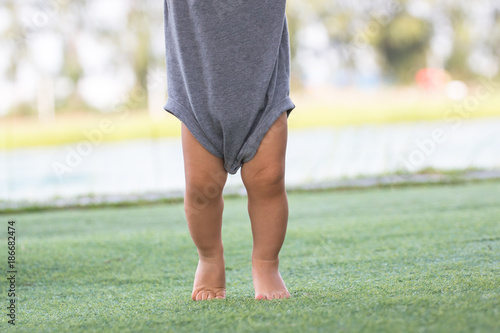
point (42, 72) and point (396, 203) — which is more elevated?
point (42, 72)

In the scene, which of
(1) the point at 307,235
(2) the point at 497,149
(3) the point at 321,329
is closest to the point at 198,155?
(3) the point at 321,329

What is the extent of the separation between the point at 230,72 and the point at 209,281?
50 cm

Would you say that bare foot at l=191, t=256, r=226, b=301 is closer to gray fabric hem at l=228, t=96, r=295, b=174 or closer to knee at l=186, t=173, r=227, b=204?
knee at l=186, t=173, r=227, b=204

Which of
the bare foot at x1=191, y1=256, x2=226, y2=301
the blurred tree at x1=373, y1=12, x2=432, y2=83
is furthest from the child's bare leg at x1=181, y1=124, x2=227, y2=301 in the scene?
the blurred tree at x1=373, y1=12, x2=432, y2=83

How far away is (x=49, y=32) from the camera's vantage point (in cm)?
1415

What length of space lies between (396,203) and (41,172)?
650cm

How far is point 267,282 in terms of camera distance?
131 centimetres

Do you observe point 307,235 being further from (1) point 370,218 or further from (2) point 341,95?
(2) point 341,95

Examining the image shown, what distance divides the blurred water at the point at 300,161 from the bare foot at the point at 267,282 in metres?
2.65

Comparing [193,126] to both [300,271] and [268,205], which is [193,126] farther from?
[300,271]

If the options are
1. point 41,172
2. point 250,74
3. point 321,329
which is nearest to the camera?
point 321,329

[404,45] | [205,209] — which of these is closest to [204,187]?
[205,209]

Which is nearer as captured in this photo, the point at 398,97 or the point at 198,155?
the point at 198,155

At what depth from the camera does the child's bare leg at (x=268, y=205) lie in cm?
130
